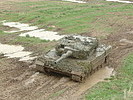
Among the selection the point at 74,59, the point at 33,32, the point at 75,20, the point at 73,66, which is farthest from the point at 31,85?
the point at 75,20

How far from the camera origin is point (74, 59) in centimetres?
1238

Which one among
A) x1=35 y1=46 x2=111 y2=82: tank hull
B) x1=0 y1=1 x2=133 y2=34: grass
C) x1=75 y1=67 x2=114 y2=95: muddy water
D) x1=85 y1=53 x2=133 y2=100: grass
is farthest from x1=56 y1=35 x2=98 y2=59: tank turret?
x1=0 y1=1 x2=133 y2=34: grass

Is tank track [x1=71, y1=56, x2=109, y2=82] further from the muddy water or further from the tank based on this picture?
the muddy water

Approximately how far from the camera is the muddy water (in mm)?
11656

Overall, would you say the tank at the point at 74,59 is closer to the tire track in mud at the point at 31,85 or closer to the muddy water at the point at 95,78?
the muddy water at the point at 95,78

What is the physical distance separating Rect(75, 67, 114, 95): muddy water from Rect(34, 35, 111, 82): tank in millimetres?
278

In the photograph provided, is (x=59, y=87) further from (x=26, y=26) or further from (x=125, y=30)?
(x=26, y=26)

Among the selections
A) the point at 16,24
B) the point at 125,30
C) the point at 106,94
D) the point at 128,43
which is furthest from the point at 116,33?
the point at 106,94

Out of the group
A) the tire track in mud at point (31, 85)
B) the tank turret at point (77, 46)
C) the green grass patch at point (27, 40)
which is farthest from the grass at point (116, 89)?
the green grass patch at point (27, 40)

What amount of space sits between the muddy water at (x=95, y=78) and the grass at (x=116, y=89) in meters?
0.47

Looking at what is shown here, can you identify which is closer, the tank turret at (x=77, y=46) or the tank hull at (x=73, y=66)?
the tank hull at (x=73, y=66)

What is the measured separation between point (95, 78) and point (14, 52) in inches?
263

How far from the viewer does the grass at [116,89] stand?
10.0m

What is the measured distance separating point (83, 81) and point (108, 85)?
132 cm
